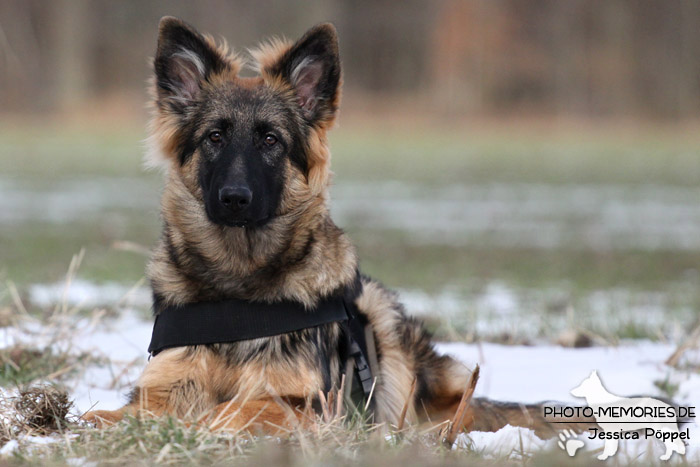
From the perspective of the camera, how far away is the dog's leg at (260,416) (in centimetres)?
413

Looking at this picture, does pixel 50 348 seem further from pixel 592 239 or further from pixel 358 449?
pixel 592 239

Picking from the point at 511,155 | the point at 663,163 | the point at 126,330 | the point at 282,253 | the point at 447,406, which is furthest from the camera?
the point at 511,155

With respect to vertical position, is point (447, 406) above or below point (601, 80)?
below

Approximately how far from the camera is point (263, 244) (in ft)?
16.1

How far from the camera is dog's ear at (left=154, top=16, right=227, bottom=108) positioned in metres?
5.10

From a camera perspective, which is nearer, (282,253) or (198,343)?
(198,343)

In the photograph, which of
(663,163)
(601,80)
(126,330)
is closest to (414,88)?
(601,80)

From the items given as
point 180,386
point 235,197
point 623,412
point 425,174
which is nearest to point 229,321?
point 180,386

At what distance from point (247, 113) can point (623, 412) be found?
267cm

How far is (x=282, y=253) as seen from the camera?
4.87 m

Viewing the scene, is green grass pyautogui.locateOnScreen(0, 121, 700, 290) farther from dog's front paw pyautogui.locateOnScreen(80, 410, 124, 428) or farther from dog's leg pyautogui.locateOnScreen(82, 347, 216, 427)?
dog's front paw pyautogui.locateOnScreen(80, 410, 124, 428)

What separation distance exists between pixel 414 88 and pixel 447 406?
43755 millimetres

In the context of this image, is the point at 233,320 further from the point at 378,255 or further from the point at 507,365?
the point at 378,255

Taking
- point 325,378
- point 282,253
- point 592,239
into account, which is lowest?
point 592,239
